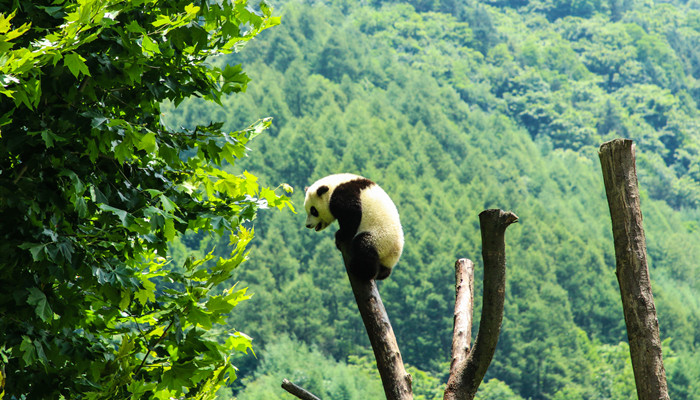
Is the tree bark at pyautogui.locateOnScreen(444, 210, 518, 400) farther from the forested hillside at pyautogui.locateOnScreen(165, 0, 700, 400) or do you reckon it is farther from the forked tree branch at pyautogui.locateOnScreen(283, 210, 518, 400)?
the forested hillside at pyautogui.locateOnScreen(165, 0, 700, 400)

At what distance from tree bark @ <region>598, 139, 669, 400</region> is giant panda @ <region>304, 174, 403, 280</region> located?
182 cm

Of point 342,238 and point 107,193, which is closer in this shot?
point 107,193

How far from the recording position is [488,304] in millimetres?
4531

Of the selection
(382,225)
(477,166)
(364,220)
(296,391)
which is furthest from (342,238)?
(477,166)

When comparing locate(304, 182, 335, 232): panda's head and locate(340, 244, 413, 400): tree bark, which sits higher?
locate(304, 182, 335, 232): panda's head

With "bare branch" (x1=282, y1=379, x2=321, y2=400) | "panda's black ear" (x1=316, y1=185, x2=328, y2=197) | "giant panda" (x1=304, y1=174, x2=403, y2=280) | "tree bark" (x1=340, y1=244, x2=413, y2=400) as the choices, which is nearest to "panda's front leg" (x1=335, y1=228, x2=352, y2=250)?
"giant panda" (x1=304, y1=174, x2=403, y2=280)

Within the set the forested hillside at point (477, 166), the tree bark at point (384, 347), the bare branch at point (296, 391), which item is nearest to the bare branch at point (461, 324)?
the tree bark at point (384, 347)

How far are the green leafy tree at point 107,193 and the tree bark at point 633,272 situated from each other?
2430 mm

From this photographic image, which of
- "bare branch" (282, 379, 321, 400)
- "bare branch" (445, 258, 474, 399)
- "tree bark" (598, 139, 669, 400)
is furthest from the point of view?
"bare branch" (282, 379, 321, 400)

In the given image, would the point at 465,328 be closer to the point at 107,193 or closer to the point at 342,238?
the point at 342,238

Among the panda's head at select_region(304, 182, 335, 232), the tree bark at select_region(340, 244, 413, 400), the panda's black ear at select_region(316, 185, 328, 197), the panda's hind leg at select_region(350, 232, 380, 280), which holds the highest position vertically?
the panda's black ear at select_region(316, 185, 328, 197)

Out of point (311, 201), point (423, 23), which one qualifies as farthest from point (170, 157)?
point (423, 23)

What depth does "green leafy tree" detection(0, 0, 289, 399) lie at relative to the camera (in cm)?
387

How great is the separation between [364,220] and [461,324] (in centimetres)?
133
